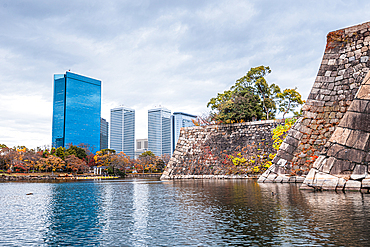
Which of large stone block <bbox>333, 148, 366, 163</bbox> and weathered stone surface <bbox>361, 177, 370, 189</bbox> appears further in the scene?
large stone block <bbox>333, 148, 366, 163</bbox>

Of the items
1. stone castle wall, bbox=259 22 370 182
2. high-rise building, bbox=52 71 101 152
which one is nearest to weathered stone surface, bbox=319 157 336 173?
stone castle wall, bbox=259 22 370 182

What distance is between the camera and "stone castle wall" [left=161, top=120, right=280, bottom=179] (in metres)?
21.6

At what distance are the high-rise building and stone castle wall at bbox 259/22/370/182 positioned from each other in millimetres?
117547

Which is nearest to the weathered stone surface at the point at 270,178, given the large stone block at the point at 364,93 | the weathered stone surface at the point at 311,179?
the weathered stone surface at the point at 311,179

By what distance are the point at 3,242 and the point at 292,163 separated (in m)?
13.5

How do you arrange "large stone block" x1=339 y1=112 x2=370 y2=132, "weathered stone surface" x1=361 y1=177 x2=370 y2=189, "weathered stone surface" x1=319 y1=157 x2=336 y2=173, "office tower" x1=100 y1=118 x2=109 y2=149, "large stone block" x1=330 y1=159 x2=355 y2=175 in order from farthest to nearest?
"office tower" x1=100 y1=118 x2=109 y2=149 < "weathered stone surface" x1=319 y1=157 x2=336 y2=173 < "large stone block" x1=330 y1=159 x2=355 y2=175 < "large stone block" x1=339 y1=112 x2=370 y2=132 < "weathered stone surface" x1=361 y1=177 x2=370 y2=189

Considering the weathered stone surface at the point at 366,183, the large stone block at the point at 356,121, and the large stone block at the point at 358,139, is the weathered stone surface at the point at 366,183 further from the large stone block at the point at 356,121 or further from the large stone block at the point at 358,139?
the large stone block at the point at 356,121

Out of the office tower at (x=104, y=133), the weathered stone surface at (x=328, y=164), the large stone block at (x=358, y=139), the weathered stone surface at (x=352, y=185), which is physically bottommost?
the weathered stone surface at (x=352, y=185)

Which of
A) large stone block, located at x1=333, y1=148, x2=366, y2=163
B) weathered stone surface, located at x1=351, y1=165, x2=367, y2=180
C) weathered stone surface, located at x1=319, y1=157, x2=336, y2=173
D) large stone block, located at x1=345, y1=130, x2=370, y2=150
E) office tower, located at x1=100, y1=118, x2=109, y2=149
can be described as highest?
office tower, located at x1=100, y1=118, x2=109, y2=149

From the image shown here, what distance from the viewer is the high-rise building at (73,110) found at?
413 feet

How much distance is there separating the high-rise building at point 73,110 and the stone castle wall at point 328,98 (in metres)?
118

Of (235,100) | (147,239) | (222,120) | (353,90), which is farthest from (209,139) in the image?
(147,239)

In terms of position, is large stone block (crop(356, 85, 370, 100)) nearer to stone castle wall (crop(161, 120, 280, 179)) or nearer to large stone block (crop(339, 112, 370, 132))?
large stone block (crop(339, 112, 370, 132))

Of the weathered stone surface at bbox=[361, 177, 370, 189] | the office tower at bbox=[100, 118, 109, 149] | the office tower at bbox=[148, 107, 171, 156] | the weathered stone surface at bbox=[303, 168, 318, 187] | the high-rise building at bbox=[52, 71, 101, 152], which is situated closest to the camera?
the weathered stone surface at bbox=[361, 177, 370, 189]
